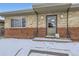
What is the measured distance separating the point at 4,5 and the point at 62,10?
1403 mm

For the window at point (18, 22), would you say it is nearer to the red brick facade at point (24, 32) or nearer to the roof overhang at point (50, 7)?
Result: the red brick facade at point (24, 32)

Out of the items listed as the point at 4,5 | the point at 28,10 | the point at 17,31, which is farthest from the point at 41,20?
the point at 4,5

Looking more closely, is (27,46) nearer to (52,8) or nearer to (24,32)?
(24,32)

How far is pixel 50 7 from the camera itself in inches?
162

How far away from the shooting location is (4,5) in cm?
413

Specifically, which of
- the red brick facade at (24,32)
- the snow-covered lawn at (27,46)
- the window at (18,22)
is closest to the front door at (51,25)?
the red brick facade at (24,32)

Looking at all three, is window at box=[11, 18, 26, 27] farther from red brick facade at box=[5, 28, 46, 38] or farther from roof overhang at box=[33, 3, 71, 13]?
roof overhang at box=[33, 3, 71, 13]

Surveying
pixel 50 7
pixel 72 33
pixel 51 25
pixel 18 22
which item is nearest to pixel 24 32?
pixel 18 22

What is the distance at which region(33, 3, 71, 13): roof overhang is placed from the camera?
406 centimetres

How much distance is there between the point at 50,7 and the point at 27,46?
1.11 metres

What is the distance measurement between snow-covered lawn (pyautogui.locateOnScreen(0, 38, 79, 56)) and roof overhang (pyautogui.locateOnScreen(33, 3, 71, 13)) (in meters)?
0.79

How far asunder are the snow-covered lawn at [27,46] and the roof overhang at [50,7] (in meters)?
0.79

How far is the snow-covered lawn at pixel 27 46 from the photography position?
13.5 ft

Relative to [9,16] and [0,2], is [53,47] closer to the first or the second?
[9,16]
